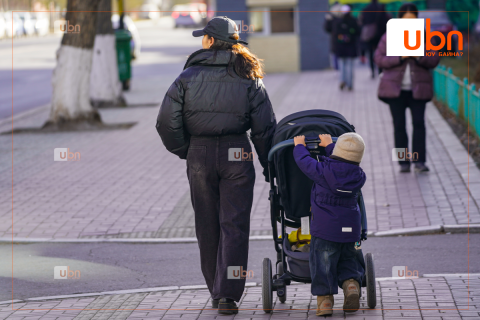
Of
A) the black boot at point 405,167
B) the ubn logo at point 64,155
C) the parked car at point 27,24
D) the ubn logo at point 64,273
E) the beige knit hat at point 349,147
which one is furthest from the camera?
the parked car at point 27,24

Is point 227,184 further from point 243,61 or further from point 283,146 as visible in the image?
point 243,61

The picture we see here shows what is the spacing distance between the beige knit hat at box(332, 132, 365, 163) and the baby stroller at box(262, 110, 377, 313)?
7.5 inches

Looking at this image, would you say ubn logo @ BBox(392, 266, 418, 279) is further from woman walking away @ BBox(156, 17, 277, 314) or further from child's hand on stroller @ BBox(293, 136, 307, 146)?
child's hand on stroller @ BBox(293, 136, 307, 146)

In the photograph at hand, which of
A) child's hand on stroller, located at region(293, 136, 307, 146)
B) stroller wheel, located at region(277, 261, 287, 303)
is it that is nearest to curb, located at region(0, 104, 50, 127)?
stroller wheel, located at region(277, 261, 287, 303)

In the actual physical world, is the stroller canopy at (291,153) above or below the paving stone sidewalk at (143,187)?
above

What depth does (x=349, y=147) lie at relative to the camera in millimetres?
4164

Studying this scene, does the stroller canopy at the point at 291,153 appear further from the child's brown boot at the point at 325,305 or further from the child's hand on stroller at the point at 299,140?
the child's brown boot at the point at 325,305

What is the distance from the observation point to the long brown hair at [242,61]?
14.6 feet

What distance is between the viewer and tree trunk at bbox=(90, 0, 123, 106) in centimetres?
1673

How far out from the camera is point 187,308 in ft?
15.4

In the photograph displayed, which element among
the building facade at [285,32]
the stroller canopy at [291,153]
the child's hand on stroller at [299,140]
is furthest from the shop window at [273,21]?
the child's hand on stroller at [299,140]

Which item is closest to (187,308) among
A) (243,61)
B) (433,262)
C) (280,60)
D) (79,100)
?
(243,61)

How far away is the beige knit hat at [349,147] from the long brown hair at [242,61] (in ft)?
2.34

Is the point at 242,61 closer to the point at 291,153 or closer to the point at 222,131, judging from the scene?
the point at 222,131
